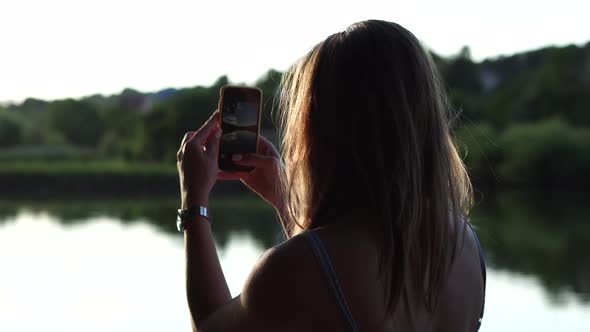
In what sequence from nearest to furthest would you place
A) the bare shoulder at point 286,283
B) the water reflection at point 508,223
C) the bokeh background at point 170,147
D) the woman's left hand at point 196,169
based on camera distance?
the bare shoulder at point 286,283 → the woman's left hand at point 196,169 → the bokeh background at point 170,147 → the water reflection at point 508,223

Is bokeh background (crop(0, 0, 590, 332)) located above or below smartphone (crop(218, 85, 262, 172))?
below

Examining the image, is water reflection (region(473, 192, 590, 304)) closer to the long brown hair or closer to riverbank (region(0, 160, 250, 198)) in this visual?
the long brown hair

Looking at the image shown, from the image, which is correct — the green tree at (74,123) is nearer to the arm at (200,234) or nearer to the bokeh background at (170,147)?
the bokeh background at (170,147)

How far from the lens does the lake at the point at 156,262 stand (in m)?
6.46

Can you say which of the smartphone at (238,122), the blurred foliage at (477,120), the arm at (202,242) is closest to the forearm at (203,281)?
the arm at (202,242)

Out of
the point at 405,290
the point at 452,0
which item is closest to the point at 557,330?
the point at 452,0

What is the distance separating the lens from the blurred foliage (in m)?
12.2

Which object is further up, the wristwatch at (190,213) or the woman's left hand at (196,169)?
the woman's left hand at (196,169)

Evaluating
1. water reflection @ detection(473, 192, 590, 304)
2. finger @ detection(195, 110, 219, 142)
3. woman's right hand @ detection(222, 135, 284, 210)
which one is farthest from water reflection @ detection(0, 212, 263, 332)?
finger @ detection(195, 110, 219, 142)

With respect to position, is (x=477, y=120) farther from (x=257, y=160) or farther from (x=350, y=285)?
(x=350, y=285)

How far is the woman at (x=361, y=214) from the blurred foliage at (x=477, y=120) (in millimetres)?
8779

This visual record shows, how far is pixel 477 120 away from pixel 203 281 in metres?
14.6

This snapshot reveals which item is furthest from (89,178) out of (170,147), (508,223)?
(508,223)

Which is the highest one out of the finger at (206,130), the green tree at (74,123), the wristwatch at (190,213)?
the finger at (206,130)
